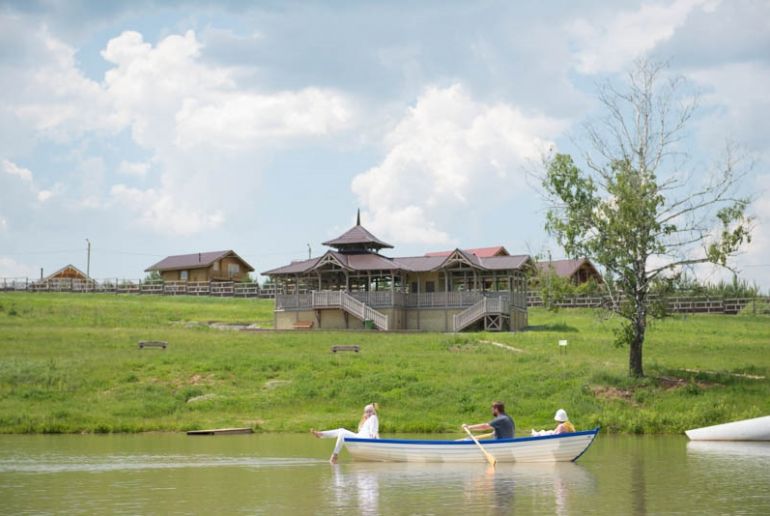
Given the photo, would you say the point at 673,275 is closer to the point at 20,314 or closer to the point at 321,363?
the point at 321,363

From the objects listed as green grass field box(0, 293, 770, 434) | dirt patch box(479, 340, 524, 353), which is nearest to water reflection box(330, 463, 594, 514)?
green grass field box(0, 293, 770, 434)

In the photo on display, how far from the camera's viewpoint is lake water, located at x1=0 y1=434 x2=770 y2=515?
17.8 meters

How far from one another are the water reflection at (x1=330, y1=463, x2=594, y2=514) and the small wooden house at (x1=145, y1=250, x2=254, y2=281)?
80.9 metres

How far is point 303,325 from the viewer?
6347cm

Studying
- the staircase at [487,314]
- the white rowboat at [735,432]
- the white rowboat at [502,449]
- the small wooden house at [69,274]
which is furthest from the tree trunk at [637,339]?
the small wooden house at [69,274]

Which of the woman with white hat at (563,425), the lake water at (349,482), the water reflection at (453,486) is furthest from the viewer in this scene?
the woman with white hat at (563,425)

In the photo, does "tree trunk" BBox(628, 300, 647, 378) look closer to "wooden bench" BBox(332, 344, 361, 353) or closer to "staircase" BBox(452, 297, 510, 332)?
"wooden bench" BBox(332, 344, 361, 353)

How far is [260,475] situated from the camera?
21984 millimetres

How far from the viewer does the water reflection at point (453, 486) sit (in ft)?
59.4

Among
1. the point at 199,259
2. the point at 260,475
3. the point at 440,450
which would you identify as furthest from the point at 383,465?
the point at 199,259

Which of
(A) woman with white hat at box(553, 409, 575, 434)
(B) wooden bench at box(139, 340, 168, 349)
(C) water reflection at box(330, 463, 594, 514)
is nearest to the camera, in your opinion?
(C) water reflection at box(330, 463, 594, 514)

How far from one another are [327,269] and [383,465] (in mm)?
40443

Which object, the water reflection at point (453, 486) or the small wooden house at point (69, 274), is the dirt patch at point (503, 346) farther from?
the small wooden house at point (69, 274)

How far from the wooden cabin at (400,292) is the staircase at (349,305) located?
0.16ft
